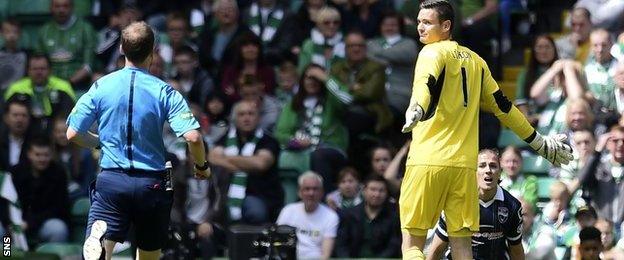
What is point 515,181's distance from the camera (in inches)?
588

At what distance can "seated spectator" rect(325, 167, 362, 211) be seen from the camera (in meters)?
16.1

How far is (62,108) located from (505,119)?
7477 mm

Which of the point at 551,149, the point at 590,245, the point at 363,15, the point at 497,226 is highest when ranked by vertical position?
the point at 363,15

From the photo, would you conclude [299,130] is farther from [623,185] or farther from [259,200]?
[623,185]

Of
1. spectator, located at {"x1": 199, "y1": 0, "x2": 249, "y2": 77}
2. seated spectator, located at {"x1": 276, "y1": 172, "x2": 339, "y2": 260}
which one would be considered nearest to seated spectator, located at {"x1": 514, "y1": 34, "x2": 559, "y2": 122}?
seated spectator, located at {"x1": 276, "y1": 172, "x2": 339, "y2": 260}

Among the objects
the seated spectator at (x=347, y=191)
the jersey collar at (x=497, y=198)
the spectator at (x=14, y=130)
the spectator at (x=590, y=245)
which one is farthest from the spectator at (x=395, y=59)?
the jersey collar at (x=497, y=198)

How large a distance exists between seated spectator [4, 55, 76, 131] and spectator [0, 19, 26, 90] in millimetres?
705

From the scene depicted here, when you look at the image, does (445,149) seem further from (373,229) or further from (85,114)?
(373,229)

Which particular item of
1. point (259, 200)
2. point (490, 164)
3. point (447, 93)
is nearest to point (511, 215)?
point (490, 164)

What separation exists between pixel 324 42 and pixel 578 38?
2.58 meters

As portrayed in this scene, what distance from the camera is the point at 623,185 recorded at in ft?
48.7

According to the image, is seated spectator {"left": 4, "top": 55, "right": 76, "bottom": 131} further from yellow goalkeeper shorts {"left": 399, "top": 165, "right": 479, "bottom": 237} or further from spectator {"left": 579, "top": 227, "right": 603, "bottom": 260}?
yellow goalkeeper shorts {"left": 399, "top": 165, "right": 479, "bottom": 237}

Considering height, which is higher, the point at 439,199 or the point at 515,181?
the point at 439,199

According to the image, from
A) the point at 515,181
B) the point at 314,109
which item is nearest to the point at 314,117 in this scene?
the point at 314,109
